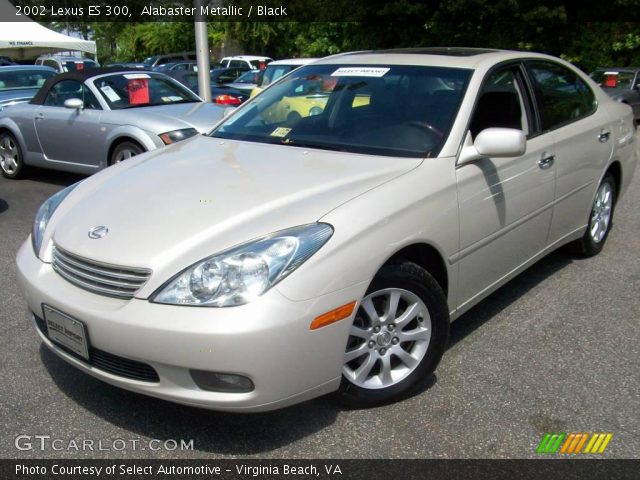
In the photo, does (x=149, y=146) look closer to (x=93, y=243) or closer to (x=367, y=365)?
(x=93, y=243)

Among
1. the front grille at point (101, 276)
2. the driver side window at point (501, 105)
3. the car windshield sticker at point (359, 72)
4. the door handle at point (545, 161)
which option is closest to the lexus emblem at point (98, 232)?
the front grille at point (101, 276)

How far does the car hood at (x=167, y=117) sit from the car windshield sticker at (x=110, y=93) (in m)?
0.33

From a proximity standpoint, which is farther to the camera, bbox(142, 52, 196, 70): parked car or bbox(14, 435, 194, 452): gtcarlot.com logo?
bbox(142, 52, 196, 70): parked car

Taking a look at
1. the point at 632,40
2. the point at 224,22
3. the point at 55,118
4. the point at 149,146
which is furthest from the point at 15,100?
the point at 224,22

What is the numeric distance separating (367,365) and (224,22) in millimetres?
36325

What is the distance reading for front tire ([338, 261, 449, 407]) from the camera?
2.83 meters

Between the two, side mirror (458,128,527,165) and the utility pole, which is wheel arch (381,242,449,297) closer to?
side mirror (458,128,527,165)

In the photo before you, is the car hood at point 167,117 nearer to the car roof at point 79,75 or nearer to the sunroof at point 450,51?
the car roof at point 79,75

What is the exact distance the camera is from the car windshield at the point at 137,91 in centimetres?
769

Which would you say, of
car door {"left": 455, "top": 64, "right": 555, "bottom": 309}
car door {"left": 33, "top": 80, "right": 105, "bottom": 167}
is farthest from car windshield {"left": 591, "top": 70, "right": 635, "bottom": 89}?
car door {"left": 455, "top": 64, "right": 555, "bottom": 309}

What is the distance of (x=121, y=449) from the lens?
271 centimetres

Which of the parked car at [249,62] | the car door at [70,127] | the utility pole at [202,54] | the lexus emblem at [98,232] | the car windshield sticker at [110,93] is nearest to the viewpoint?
the lexus emblem at [98,232]

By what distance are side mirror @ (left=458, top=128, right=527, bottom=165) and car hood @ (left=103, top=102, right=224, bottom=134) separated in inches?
158

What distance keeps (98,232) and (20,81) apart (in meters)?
10.7
